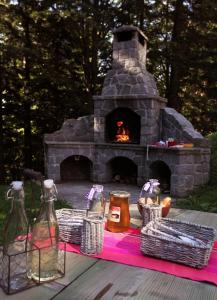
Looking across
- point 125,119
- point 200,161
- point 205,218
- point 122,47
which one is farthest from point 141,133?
point 205,218

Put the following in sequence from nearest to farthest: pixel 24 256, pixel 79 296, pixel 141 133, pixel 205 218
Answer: pixel 79 296 → pixel 24 256 → pixel 205 218 → pixel 141 133

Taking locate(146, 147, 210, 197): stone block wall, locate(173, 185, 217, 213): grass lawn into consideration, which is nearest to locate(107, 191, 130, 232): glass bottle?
locate(173, 185, 217, 213): grass lawn

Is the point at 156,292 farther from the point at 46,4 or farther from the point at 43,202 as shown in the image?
the point at 46,4

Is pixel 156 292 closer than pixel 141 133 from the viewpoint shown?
Yes

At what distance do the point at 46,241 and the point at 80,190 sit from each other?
5.14 metres

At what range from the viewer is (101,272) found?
1289 millimetres

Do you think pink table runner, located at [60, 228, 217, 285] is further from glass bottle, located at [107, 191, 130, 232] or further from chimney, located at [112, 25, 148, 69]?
chimney, located at [112, 25, 148, 69]

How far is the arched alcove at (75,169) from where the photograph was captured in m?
7.71

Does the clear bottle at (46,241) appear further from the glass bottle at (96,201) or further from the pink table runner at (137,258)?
the glass bottle at (96,201)

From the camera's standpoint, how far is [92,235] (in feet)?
4.78

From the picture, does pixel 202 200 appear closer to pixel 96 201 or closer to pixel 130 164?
pixel 130 164

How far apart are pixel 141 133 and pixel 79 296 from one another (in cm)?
559

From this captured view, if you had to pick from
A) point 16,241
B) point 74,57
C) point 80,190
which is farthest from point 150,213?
point 74,57

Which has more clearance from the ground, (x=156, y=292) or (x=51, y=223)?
(x=51, y=223)
